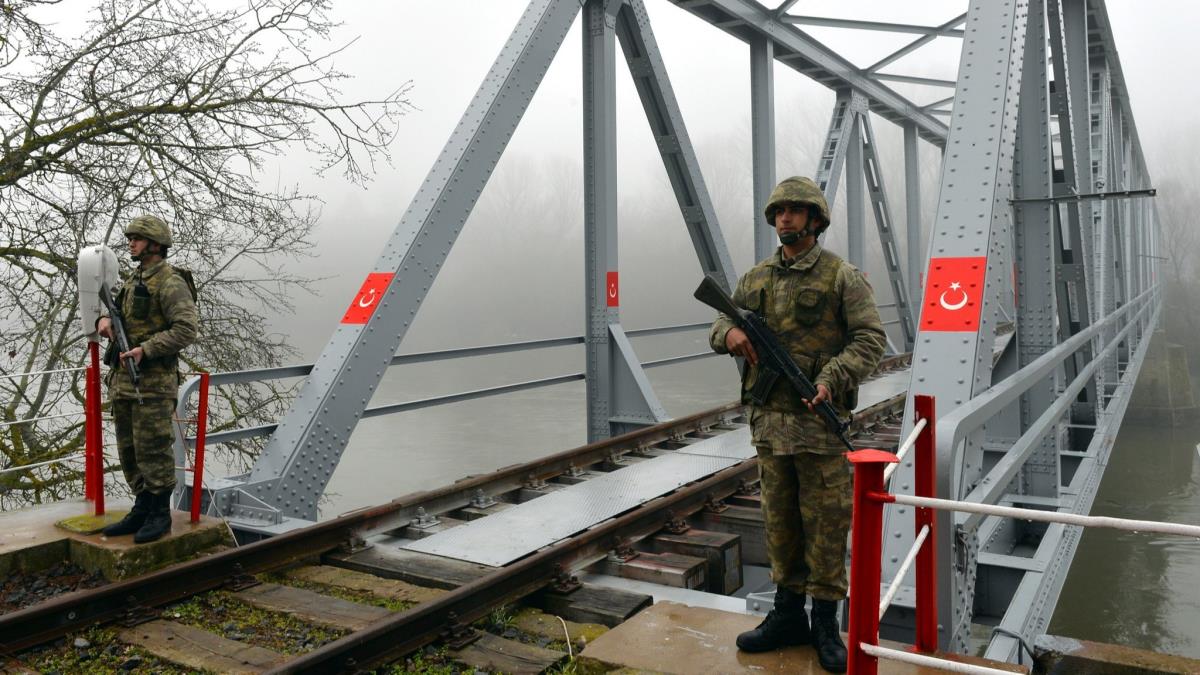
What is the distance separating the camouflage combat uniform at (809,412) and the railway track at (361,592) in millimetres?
1136

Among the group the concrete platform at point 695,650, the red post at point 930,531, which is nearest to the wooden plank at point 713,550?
the concrete platform at point 695,650

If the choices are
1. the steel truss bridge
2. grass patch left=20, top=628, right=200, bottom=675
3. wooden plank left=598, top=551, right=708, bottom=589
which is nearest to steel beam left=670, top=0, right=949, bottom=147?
the steel truss bridge

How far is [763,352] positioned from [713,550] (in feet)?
7.56

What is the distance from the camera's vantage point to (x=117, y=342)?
4.66 meters

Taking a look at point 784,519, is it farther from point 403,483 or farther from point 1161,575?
point 403,483

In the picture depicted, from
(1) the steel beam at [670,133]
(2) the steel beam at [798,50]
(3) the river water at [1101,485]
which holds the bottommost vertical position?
(3) the river water at [1101,485]

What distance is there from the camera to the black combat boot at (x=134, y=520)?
4.71 meters

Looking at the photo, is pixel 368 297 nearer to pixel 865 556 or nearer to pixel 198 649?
pixel 198 649

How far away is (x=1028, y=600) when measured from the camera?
413 centimetres

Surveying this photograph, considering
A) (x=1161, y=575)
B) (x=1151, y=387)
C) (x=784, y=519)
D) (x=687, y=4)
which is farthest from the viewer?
(x=1151, y=387)

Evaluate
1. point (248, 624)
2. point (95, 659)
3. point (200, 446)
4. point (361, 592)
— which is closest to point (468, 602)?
point (361, 592)

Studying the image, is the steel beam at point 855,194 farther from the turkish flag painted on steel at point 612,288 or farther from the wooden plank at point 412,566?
the wooden plank at point 412,566

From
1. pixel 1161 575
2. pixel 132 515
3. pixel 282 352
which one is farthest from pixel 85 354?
pixel 1161 575

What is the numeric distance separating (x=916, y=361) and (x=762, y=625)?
64.5 inches
